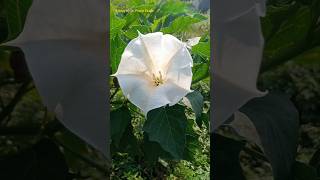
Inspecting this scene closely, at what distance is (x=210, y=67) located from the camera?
86 cm

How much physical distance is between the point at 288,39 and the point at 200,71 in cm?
19

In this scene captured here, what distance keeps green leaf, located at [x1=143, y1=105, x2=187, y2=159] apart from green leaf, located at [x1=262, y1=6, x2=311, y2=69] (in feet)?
0.66

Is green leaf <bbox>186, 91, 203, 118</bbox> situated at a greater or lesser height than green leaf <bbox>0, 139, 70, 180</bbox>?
greater

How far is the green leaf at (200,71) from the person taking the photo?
917 millimetres

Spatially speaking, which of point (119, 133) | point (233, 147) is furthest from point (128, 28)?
point (233, 147)

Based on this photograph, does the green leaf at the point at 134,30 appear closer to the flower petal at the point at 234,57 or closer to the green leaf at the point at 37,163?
the flower petal at the point at 234,57

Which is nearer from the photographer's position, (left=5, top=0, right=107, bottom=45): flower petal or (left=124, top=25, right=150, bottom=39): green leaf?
(left=5, top=0, right=107, bottom=45): flower petal

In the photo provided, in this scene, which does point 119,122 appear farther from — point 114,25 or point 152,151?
point 114,25

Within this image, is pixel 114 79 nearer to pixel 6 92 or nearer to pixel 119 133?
pixel 119 133

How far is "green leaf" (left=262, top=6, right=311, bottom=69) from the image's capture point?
871mm

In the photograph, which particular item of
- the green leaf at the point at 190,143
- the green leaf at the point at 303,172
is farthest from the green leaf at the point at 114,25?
the green leaf at the point at 303,172

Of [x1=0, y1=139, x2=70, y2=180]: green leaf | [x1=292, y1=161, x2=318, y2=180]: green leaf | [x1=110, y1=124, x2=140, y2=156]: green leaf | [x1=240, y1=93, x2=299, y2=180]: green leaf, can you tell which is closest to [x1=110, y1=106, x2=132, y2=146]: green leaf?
[x1=110, y1=124, x2=140, y2=156]: green leaf

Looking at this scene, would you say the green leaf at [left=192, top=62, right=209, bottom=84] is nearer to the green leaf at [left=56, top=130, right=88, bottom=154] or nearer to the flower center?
the flower center

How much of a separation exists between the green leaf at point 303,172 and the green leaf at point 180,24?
368mm
